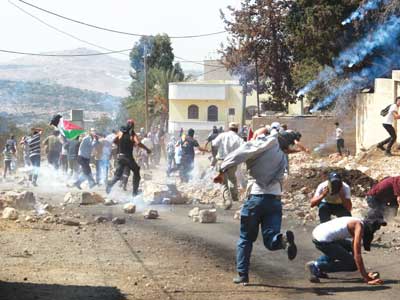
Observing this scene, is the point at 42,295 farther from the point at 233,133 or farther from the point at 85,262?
the point at 233,133

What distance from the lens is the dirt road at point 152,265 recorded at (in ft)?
24.6

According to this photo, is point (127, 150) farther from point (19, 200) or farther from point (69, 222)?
point (69, 222)

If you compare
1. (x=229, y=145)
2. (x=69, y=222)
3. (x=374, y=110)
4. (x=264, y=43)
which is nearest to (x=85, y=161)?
(x=229, y=145)

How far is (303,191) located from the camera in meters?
16.3

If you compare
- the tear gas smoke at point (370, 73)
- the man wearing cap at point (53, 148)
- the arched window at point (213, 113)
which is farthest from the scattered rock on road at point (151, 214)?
the arched window at point (213, 113)

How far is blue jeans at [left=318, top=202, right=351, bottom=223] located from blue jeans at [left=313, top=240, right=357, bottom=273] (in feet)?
4.36

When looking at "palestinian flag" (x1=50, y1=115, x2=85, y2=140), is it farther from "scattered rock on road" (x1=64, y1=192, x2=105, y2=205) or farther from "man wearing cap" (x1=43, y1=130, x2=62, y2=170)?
"scattered rock on road" (x1=64, y1=192, x2=105, y2=205)

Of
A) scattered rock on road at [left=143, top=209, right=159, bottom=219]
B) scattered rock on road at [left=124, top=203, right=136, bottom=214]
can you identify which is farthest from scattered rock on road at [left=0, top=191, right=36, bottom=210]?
scattered rock on road at [left=143, top=209, right=159, bottom=219]

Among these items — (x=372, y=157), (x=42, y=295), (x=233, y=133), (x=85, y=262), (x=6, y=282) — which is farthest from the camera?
(x=372, y=157)

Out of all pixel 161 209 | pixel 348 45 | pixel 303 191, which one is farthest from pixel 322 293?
pixel 348 45

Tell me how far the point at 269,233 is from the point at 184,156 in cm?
1385

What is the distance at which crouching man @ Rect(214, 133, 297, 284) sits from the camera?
25.9ft

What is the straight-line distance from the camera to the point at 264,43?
126ft

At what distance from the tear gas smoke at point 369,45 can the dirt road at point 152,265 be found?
1531cm
